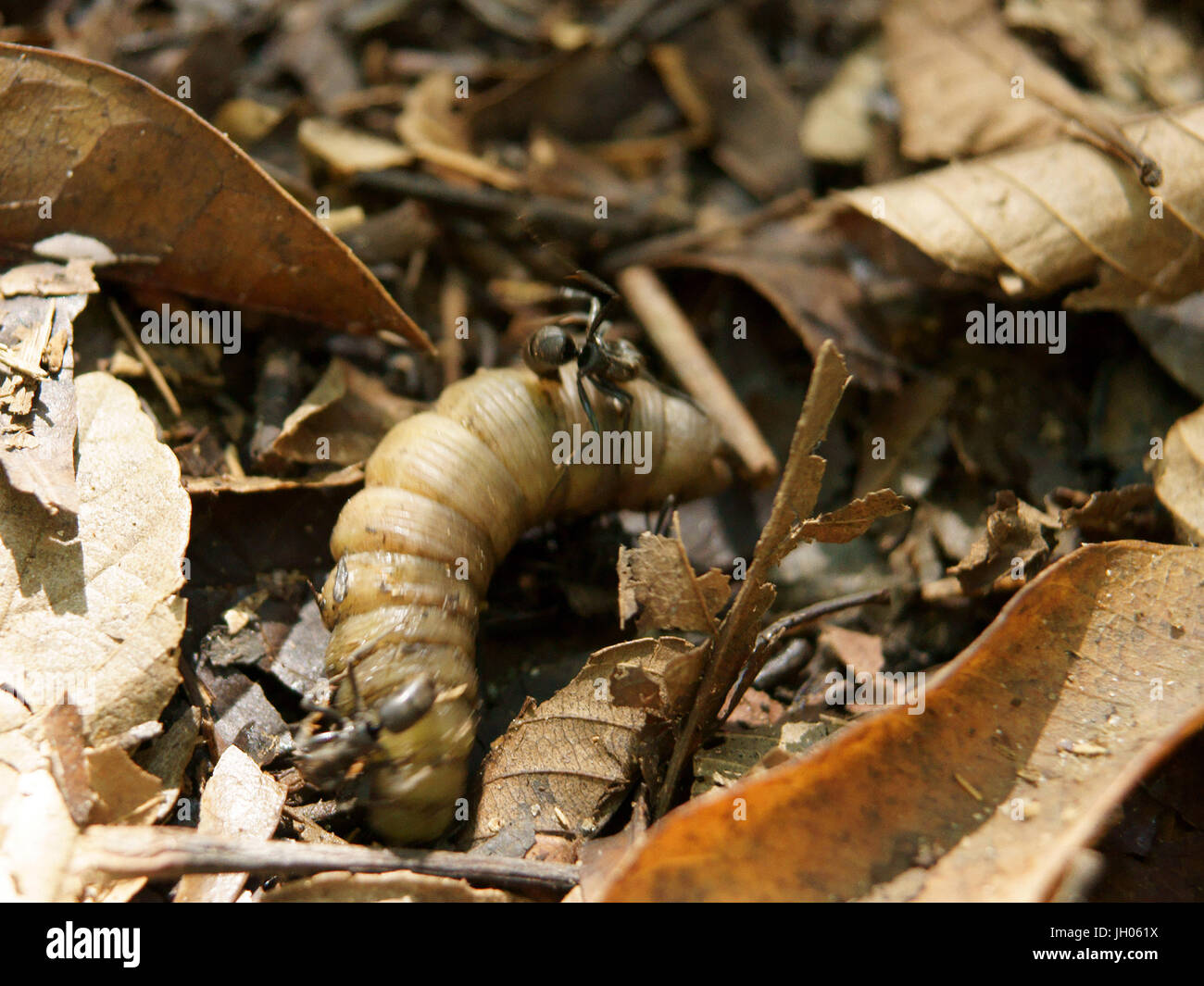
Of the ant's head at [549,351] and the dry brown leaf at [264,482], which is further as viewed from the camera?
the ant's head at [549,351]

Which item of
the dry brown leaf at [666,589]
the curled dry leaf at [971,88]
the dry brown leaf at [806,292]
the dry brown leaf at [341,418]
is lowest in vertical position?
the dry brown leaf at [666,589]

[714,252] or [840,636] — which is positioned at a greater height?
[714,252]

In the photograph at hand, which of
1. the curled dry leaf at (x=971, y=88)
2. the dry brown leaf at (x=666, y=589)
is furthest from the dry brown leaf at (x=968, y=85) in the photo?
the dry brown leaf at (x=666, y=589)

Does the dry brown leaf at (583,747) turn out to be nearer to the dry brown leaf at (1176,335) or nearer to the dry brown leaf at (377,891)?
the dry brown leaf at (377,891)

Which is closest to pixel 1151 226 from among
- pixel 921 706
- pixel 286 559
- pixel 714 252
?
pixel 714 252

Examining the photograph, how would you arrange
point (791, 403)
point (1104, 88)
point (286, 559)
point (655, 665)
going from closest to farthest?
point (655, 665)
point (286, 559)
point (791, 403)
point (1104, 88)

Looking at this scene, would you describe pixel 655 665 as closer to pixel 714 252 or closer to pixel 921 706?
pixel 921 706
